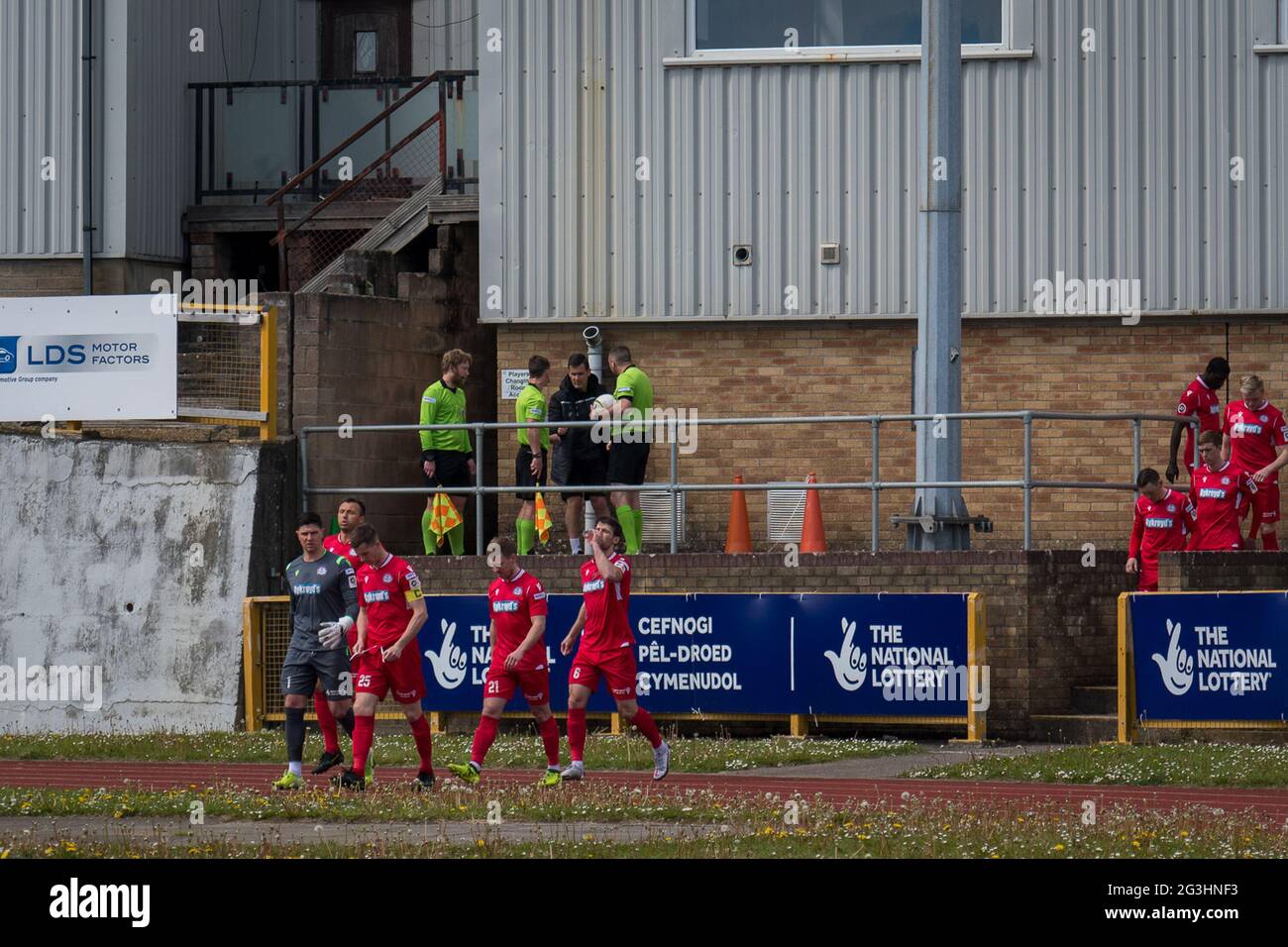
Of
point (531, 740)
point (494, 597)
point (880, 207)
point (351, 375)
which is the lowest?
point (531, 740)

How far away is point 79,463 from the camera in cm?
2120

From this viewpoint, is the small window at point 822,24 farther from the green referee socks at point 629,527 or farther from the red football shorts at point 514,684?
the red football shorts at point 514,684

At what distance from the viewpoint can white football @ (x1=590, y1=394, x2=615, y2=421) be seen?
2045cm

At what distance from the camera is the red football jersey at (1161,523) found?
18922 millimetres

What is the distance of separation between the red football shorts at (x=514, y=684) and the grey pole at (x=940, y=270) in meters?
5.17

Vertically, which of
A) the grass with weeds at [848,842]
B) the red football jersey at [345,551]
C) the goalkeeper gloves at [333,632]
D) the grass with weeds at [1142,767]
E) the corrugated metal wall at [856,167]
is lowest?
the grass with weeds at [1142,767]

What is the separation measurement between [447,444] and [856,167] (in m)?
5.47

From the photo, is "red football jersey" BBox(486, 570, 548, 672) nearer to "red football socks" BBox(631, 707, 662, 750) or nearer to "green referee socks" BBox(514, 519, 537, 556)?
"red football socks" BBox(631, 707, 662, 750)

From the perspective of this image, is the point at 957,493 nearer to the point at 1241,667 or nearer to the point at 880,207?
the point at 1241,667

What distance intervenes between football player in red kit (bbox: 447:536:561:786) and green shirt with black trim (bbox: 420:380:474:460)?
617 centimetres

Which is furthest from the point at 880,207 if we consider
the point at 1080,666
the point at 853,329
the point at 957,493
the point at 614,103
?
the point at 1080,666

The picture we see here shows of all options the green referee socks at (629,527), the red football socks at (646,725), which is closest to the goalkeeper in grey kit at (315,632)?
the red football socks at (646,725)

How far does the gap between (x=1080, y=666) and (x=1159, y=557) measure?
136cm

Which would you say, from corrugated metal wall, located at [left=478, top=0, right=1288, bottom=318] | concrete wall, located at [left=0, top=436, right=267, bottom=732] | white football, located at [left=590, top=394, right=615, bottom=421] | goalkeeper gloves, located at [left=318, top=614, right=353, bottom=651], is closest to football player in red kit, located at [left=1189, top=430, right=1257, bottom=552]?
corrugated metal wall, located at [left=478, top=0, right=1288, bottom=318]
